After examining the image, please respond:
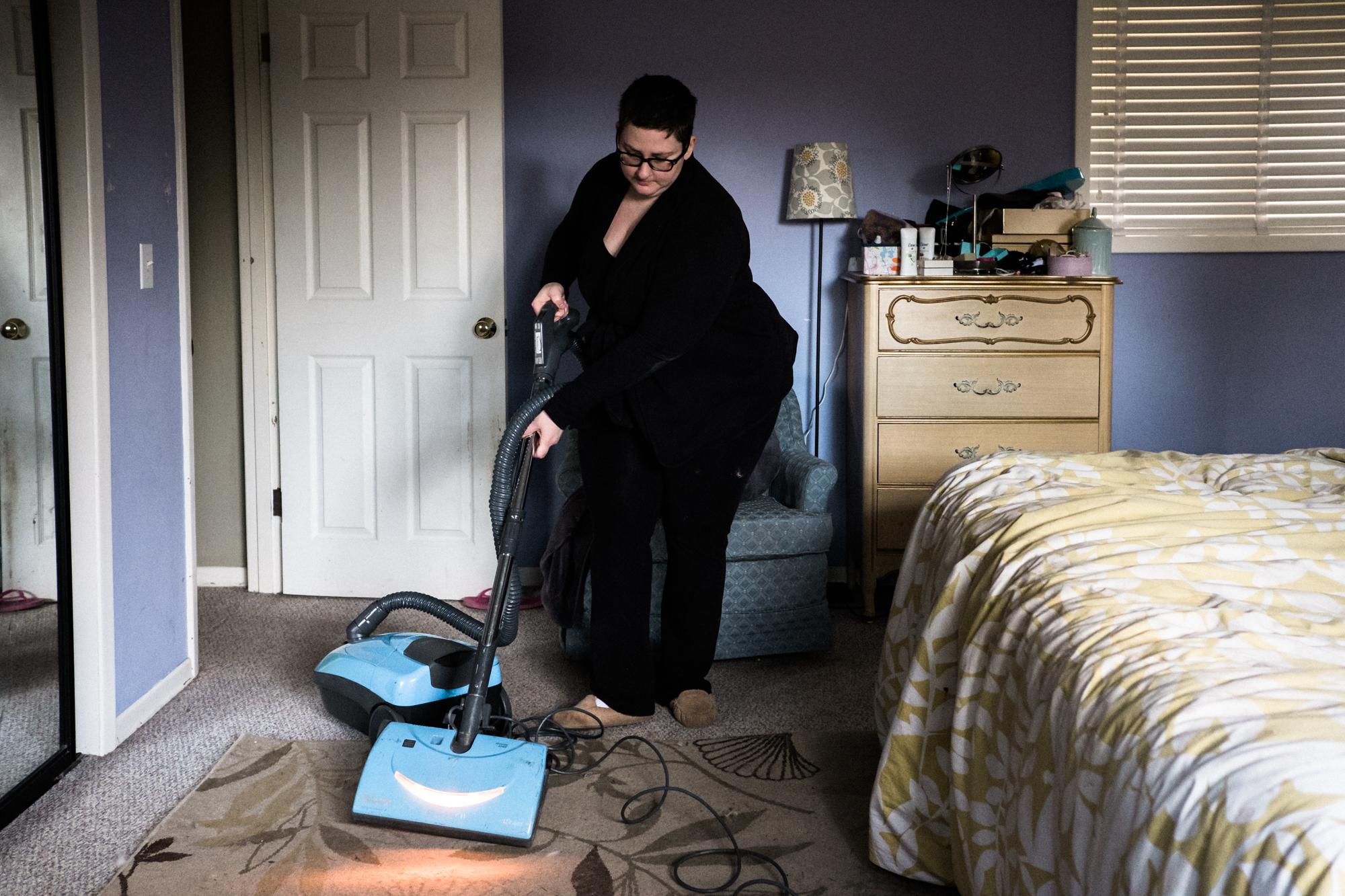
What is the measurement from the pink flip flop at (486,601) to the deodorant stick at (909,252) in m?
1.48

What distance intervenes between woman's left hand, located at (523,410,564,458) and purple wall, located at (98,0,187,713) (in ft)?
3.12

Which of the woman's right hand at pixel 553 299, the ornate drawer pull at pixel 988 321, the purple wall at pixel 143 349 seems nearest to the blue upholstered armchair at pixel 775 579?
the ornate drawer pull at pixel 988 321

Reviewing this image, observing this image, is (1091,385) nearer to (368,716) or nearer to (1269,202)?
(1269,202)

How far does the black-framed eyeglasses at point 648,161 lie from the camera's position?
2.15 meters

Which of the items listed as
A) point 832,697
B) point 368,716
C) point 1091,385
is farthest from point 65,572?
point 1091,385

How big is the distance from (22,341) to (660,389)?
1.23 metres

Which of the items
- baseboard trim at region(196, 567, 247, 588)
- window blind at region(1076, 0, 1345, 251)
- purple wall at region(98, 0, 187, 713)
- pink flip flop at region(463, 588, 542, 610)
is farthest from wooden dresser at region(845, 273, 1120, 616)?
baseboard trim at region(196, 567, 247, 588)

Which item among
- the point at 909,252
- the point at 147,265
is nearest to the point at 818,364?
the point at 909,252

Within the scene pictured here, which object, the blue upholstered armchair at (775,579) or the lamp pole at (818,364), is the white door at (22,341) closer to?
the blue upholstered armchair at (775,579)

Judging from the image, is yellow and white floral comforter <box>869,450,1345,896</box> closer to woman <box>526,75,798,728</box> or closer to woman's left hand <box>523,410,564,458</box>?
woman <box>526,75,798,728</box>

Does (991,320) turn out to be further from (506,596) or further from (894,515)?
(506,596)

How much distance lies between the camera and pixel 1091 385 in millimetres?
3316

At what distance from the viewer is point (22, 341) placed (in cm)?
212

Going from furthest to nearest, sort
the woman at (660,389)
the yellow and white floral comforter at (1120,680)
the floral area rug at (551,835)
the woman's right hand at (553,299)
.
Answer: the woman's right hand at (553,299), the woman at (660,389), the floral area rug at (551,835), the yellow and white floral comforter at (1120,680)
